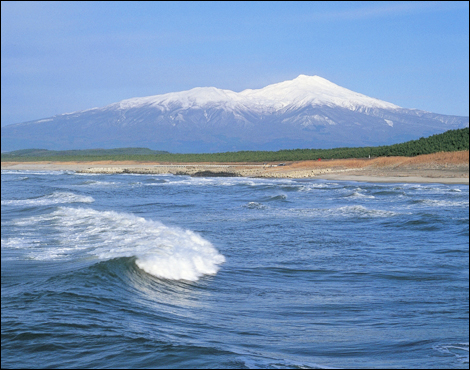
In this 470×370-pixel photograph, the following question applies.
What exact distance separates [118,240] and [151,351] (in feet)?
30.2

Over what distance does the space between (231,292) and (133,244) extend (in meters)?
5.06

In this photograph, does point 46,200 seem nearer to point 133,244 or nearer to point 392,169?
point 133,244

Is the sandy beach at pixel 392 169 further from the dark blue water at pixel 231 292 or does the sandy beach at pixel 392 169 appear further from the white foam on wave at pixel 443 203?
the dark blue water at pixel 231 292

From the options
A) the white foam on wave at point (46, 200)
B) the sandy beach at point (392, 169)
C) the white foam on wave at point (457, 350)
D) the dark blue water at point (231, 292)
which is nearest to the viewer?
the white foam on wave at point (457, 350)

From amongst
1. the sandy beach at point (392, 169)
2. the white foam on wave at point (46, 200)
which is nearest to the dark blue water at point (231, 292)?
the white foam on wave at point (46, 200)

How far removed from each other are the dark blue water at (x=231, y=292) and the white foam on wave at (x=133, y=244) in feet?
0.17

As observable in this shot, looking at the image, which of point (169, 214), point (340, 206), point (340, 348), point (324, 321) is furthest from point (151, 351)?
point (340, 206)

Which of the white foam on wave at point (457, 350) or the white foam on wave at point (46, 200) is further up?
the white foam on wave at point (46, 200)

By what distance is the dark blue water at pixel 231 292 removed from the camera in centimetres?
624

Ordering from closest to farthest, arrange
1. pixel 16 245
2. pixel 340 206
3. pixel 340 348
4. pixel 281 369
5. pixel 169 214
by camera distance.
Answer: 1. pixel 281 369
2. pixel 340 348
3. pixel 16 245
4. pixel 169 214
5. pixel 340 206

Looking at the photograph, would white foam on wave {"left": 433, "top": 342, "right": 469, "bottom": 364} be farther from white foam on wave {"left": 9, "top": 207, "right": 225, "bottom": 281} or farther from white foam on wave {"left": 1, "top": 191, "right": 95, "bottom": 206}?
white foam on wave {"left": 1, "top": 191, "right": 95, "bottom": 206}

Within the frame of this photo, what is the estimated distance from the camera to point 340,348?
22.0 ft

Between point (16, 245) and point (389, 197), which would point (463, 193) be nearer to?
point (389, 197)

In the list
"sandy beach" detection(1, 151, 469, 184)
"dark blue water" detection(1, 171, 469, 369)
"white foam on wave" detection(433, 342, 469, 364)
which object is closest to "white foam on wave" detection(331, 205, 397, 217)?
"dark blue water" detection(1, 171, 469, 369)
